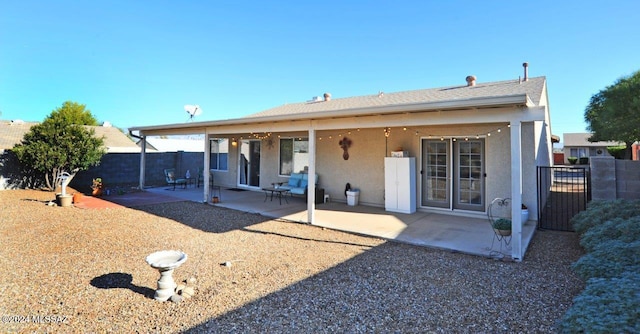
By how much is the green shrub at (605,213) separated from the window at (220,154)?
1214 cm

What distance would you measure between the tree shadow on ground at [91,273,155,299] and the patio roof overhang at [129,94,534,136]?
4.28 meters

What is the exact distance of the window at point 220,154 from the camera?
1388 cm

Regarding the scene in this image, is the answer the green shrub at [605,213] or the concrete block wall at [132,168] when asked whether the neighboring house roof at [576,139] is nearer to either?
the green shrub at [605,213]

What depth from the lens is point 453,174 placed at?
7.91m

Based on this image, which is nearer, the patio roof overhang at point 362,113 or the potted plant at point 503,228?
the patio roof overhang at point 362,113

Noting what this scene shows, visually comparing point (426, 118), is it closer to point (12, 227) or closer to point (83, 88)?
point (12, 227)

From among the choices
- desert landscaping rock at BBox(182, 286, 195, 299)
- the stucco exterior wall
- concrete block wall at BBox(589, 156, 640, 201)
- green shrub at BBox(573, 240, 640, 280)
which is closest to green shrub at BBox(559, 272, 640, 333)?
green shrub at BBox(573, 240, 640, 280)

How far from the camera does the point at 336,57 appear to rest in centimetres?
1550

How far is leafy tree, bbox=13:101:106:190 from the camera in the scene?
35.8 feet

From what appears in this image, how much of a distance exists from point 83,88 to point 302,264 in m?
27.1

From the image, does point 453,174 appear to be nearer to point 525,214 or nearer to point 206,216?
point 525,214

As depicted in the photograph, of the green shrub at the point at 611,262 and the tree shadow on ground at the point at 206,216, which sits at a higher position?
the green shrub at the point at 611,262

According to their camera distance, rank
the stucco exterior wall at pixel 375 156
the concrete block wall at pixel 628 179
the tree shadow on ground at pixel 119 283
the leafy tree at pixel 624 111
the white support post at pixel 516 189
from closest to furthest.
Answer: the tree shadow on ground at pixel 119 283, the white support post at pixel 516 189, the concrete block wall at pixel 628 179, the stucco exterior wall at pixel 375 156, the leafy tree at pixel 624 111

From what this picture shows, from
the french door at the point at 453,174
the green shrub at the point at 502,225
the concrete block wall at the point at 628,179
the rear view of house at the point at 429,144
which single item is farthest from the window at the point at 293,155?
→ the concrete block wall at the point at 628,179
